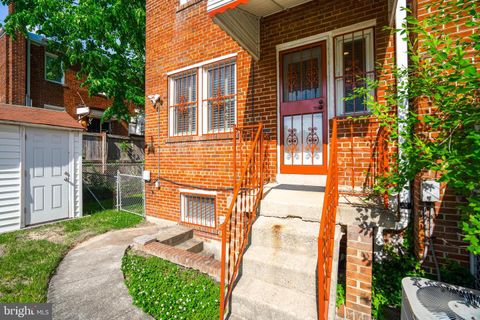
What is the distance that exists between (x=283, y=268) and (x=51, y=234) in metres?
5.71

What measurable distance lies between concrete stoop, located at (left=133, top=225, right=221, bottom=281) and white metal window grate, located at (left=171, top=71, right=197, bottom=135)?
2.36 meters

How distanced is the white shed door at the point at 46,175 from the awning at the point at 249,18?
5850mm

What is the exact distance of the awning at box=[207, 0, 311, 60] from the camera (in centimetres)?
378

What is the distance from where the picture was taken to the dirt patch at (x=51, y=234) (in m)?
5.20

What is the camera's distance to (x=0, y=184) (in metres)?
5.55

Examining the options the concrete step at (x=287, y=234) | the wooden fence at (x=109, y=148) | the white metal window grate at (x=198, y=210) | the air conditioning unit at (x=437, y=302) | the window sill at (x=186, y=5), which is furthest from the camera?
the wooden fence at (x=109, y=148)

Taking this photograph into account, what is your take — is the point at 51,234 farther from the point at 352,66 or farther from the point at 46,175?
the point at 352,66

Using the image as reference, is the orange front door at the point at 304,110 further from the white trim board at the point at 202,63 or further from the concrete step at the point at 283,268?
the concrete step at the point at 283,268

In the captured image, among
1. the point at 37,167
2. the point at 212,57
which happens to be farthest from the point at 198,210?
the point at 37,167

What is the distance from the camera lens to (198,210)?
5.55 metres

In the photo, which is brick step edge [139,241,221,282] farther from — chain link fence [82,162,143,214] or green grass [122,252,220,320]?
Answer: chain link fence [82,162,143,214]

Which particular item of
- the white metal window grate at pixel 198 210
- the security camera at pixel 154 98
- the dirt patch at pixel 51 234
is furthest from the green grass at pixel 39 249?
the security camera at pixel 154 98

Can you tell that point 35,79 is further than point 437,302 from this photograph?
Yes

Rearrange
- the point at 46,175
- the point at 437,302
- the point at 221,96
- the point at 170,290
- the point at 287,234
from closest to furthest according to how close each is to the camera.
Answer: the point at 437,302 < the point at 287,234 < the point at 170,290 < the point at 221,96 < the point at 46,175
